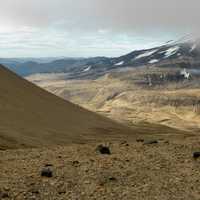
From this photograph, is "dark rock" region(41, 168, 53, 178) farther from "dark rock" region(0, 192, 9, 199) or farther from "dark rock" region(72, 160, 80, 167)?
"dark rock" region(0, 192, 9, 199)

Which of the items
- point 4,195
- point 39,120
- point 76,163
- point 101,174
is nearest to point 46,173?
point 101,174

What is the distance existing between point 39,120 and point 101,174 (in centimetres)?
3199

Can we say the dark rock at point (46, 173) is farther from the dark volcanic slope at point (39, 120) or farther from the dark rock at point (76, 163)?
the dark volcanic slope at point (39, 120)

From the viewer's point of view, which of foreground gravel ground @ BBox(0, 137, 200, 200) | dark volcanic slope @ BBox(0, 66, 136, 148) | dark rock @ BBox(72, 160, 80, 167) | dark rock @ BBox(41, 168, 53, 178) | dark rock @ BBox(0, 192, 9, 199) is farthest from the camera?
dark volcanic slope @ BBox(0, 66, 136, 148)

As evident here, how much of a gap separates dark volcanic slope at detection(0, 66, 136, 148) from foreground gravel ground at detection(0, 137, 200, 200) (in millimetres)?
8982

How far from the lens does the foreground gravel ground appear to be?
1509 centimetres

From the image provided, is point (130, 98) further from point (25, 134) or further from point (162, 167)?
point (162, 167)

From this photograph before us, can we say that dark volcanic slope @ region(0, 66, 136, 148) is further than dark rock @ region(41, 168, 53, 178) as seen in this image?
Yes

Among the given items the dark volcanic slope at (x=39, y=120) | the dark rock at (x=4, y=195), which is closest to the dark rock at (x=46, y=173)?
the dark rock at (x=4, y=195)

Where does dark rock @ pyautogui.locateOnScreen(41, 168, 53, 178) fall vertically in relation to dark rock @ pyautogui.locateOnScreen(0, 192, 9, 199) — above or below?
above

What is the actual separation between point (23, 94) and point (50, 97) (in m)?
6.07

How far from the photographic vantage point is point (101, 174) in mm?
17141

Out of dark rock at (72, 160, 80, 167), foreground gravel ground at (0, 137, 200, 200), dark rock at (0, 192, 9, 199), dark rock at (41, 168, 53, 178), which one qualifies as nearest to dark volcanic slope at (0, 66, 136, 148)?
foreground gravel ground at (0, 137, 200, 200)

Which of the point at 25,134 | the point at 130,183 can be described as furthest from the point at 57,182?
the point at 25,134
